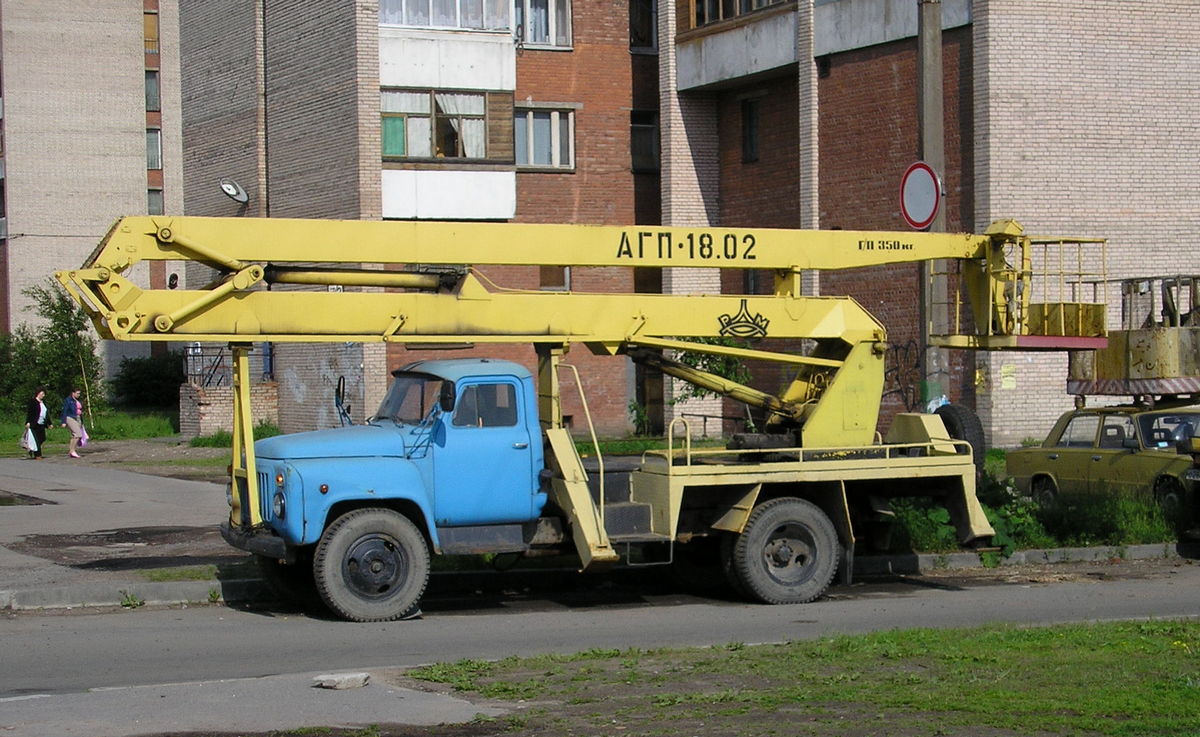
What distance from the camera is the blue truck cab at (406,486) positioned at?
481 inches

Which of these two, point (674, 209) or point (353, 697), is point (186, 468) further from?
point (353, 697)

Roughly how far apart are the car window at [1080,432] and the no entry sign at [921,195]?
12.9 feet

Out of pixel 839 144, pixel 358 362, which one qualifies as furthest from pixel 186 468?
pixel 839 144

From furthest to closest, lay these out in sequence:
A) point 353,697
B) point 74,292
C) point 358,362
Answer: point 358,362
point 74,292
point 353,697

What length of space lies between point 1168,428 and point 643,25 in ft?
70.7

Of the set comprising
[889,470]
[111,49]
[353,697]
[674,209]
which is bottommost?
[353,697]

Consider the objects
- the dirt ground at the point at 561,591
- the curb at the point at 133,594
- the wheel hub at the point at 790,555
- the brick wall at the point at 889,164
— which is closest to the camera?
the dirt ground at the point at 561,591

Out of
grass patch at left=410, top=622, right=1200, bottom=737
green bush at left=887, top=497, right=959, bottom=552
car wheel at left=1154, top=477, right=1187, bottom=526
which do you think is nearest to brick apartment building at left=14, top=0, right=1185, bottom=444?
car wheel at left=1154, top=477, right=1187, bottom=526

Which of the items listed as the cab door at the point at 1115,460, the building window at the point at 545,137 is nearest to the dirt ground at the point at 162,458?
the building window at the point at 545,137

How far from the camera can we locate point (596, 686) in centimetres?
913

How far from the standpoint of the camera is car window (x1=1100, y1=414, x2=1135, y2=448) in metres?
17.9

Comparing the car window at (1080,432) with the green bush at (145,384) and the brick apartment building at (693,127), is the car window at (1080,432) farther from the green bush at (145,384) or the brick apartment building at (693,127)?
the green bush at (145,384)

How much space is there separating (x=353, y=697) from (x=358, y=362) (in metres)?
24.6

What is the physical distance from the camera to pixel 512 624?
12.3m
